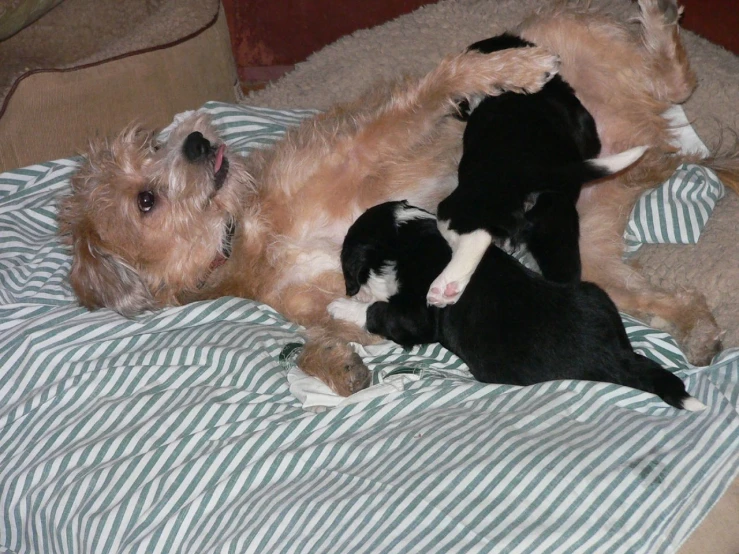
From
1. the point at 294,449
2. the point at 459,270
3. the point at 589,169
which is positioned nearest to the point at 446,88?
the point at 589,169

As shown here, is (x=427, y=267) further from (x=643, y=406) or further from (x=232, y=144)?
(x=232, y=144)

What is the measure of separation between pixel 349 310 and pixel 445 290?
0.53 m

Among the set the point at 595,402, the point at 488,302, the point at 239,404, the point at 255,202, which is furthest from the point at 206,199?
the point at 595,402

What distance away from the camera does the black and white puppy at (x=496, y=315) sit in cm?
232

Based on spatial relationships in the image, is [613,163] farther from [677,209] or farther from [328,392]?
[328,392]

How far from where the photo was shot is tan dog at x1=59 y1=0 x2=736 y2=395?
2.89 meters

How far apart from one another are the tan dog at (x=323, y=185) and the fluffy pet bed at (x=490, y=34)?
0.58ft

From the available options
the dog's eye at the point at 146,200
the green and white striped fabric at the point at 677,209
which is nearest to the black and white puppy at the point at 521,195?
the green and white striped fabric at the point at 677,209

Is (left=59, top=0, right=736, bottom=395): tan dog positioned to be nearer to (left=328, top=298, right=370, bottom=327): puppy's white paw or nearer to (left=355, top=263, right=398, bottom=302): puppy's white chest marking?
(left=328, top=298, right=370, bottom=327): puppy's white paw

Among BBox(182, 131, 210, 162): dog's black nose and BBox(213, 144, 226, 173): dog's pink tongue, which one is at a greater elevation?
BBox(182, 131, 210, 162): dog's black nose

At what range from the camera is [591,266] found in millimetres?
2943

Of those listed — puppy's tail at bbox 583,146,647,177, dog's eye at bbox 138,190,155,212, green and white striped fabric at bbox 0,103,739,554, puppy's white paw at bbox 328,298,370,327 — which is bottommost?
green and white striped fabric at bbox 0,103,739,554

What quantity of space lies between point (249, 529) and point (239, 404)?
1.60ft

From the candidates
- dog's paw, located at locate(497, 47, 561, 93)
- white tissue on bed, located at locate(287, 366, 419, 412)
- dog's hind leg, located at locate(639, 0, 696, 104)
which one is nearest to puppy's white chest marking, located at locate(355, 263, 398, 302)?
white tissue on bed, located at locate(287, 366, 419, 412)
